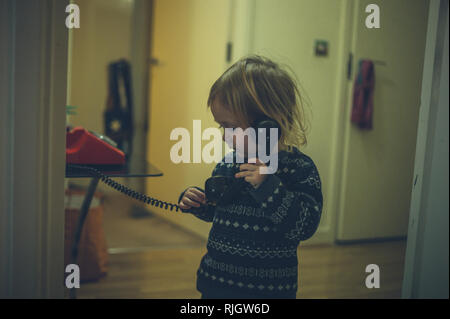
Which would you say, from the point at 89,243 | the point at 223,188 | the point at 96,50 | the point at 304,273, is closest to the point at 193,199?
the point at 223,188

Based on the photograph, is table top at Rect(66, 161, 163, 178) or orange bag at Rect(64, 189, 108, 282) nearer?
table top at Rect(66, 161, 163, 178)

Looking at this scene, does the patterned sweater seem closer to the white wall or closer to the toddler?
the toddler

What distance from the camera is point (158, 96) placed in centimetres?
224

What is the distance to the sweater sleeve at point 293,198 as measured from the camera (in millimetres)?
779

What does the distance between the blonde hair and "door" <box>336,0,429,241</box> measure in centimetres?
27

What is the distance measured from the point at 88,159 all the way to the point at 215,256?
0.45 m

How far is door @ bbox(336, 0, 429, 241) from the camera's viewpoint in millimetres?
958

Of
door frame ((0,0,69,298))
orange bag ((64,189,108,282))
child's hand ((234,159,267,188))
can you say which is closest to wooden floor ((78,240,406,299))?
orange bag ((64,189,108,282))

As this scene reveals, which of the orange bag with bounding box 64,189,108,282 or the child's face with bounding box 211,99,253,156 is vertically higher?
the child's face with bounding box 211,99,253,156

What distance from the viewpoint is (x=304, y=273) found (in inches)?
41.8

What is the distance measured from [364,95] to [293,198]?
2.12 feet

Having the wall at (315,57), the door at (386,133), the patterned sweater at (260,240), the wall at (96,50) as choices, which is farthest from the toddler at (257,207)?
the wall at (96,50)

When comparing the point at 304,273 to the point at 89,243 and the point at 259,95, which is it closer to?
the point at 259,95
